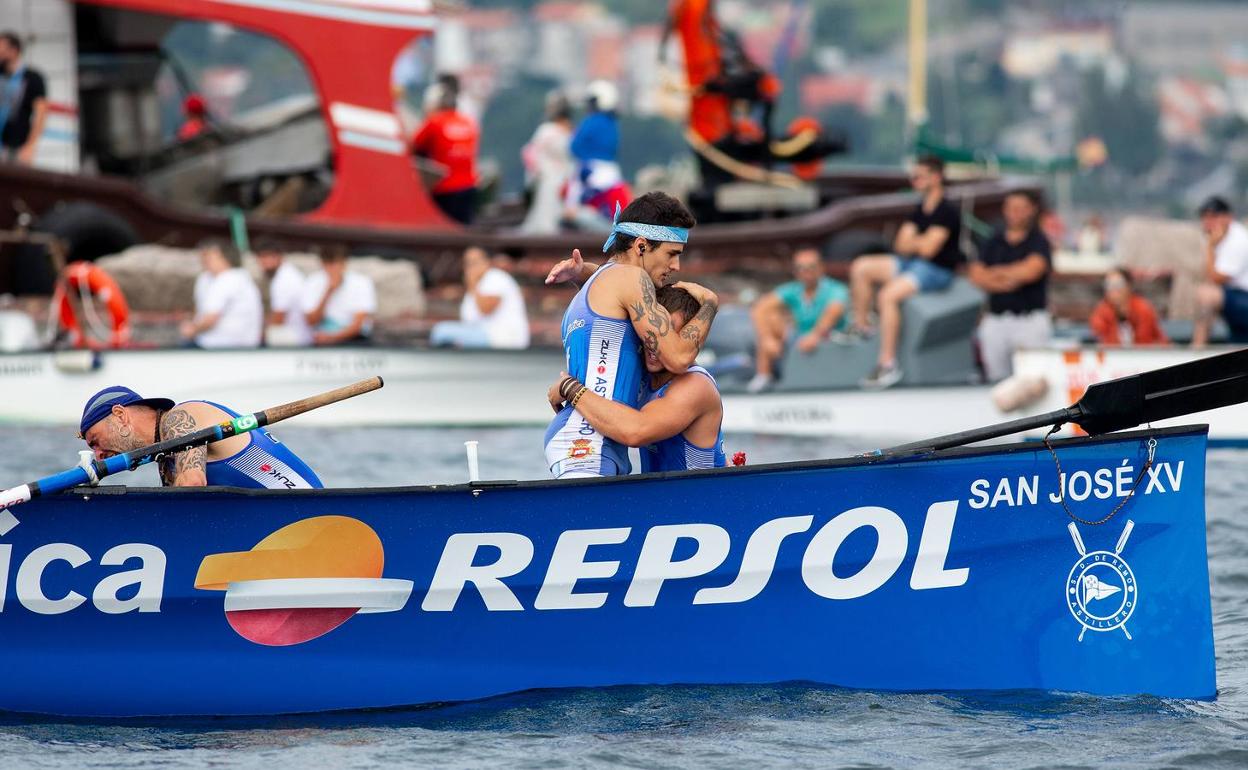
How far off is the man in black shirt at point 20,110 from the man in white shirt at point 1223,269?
1046 centimetres

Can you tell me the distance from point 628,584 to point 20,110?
13579 mm

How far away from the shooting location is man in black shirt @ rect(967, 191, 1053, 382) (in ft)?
48.6

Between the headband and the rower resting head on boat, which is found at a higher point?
the headband

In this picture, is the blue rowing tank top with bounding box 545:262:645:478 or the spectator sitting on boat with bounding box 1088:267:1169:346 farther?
the spectator sitting on boat with bounding box 1088:267:1169:346

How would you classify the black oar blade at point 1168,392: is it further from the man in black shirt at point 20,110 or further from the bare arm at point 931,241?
the man in black shirt at point 20,110

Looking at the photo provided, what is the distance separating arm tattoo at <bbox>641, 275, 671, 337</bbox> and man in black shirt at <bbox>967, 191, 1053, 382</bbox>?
24.2 feet

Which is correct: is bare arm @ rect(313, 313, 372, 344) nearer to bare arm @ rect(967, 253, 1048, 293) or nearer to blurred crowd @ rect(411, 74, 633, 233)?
blurred crowd @ rect(411, 74, 633, 233)

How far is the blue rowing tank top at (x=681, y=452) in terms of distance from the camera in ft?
26.4

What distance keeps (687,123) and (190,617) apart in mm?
15775

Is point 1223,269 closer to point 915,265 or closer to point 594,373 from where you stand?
point 915,265

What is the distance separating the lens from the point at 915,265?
15.3m

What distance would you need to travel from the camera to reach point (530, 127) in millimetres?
118688

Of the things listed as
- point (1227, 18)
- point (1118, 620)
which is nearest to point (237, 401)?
point (1118, 620)

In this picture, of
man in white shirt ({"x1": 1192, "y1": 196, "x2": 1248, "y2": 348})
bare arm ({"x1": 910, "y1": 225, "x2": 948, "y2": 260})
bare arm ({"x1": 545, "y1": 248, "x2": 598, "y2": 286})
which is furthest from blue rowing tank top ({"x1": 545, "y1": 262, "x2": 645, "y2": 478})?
man in white shirt ({"x1": 1192, "y1": 196, "x2": 1248, "y2": 348})
